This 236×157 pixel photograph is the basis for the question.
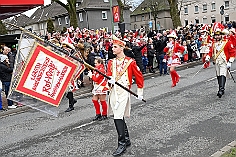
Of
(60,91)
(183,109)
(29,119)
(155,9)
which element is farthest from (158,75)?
(155,9)

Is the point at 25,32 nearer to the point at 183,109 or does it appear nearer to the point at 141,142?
the point at 141,142

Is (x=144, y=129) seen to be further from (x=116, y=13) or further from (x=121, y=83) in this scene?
(x=116, y=13)

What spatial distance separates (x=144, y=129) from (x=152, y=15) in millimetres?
66255

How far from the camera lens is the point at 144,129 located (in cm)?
668

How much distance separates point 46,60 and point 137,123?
10.3 ft

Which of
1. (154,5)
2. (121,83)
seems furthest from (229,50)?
(154,5)

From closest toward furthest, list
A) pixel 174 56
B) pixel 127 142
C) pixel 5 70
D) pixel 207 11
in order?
pixel 127 142 → pixel 5 70 → pixel 174 56 → pixel 207 11

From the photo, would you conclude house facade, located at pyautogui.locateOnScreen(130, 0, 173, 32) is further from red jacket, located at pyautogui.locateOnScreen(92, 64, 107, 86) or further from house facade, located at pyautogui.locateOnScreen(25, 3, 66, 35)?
red jacket, located at pyautogui.locateOnScreen(92, 64, 107, 86)

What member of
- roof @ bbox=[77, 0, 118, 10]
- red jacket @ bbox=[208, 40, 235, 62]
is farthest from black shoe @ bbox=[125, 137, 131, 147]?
roof @ bbox=[77, 0, 118, 10]

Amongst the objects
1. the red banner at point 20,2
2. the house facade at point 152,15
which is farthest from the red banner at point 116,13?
the house facade at point 152,15

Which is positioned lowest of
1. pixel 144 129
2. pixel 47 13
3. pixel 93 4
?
pixel 144 129

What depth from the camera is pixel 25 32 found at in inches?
173

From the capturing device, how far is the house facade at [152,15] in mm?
65188

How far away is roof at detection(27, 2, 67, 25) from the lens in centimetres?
6412
